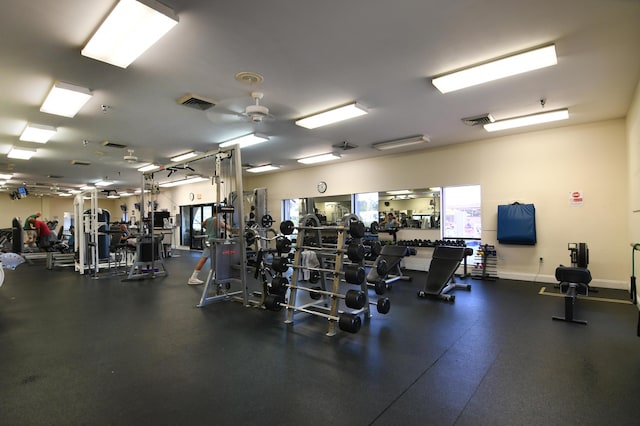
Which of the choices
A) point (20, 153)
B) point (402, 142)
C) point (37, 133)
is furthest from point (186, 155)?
point (402, 142)

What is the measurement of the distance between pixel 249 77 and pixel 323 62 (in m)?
0.92

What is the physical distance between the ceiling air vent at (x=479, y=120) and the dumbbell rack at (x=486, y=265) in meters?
2.55

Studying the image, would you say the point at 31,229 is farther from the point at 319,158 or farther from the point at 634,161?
the point at 634,161

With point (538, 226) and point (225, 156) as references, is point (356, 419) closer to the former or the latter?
point (225, 156)

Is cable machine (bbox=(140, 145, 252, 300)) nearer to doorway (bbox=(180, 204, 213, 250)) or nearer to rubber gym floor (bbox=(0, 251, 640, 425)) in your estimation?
rubber gym floor (bbox=(0, 251, 640, 425))

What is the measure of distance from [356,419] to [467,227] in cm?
624

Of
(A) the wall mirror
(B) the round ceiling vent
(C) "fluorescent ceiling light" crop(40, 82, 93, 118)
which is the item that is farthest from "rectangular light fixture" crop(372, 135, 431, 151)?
(C) "fluorescent ceiling light" crop(40, 82, 93, 118)

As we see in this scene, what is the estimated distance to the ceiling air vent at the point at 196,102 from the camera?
4285 mm

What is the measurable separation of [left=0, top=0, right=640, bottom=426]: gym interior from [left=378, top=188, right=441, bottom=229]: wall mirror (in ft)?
0.12

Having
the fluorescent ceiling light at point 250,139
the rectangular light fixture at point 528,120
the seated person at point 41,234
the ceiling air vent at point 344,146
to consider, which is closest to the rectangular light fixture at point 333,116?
the fluorescent ceiling light at point 250,139

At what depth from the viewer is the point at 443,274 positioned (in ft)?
17.1

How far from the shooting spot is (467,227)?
23.9 ft

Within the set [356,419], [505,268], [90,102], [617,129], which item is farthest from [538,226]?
[90,102]

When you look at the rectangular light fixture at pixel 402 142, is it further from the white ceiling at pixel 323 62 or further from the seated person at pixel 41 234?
the seated person at pixel 41 234
